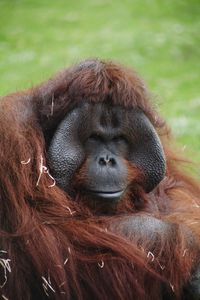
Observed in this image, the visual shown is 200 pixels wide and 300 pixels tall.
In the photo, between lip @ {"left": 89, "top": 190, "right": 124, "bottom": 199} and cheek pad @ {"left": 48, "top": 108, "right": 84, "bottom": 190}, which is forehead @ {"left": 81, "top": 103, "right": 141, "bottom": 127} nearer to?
cheek pad @ {"left": 48, "top": 108, "right": 84, "bottom": 190}

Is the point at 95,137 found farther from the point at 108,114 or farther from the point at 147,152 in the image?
the point at 147,152

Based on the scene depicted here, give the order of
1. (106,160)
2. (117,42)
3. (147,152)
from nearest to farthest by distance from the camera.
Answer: (106,160)
(147,152)
(117,42)

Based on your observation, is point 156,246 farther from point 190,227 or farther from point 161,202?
point 161,202

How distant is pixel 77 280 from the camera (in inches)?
138

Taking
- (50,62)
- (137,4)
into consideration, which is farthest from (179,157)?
(137,4)

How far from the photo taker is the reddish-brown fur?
3.47 m

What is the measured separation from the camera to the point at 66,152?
3.69 m

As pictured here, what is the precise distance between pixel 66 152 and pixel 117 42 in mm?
7602

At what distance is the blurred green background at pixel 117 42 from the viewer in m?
8.77

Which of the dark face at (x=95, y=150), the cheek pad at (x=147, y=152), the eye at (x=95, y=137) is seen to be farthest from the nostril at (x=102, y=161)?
the cheek pad at (x=147, y=152)

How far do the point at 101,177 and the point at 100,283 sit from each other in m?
0.47

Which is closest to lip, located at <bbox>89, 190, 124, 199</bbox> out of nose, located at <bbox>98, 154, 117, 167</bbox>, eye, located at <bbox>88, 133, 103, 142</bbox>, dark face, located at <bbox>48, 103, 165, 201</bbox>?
dark face, located at <bbox>48, 103, 165, 201</bbox>

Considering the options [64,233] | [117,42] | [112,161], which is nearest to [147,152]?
[112,161]

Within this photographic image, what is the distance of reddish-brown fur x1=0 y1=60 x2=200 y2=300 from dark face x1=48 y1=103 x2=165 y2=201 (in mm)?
55
